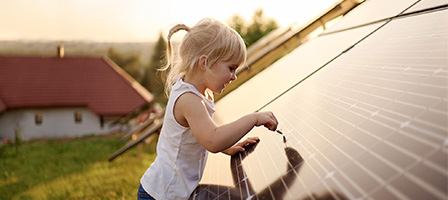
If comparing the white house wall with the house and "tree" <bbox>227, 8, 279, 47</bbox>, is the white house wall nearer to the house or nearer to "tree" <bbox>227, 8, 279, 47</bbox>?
the house

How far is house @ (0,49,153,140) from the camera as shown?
2809 cm

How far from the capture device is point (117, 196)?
14.2 ft

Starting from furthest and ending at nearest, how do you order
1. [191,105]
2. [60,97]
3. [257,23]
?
[257,23], [60,97], [191,105]

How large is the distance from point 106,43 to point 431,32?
407 ft

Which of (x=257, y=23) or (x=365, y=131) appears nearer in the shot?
(x=365, y=131)

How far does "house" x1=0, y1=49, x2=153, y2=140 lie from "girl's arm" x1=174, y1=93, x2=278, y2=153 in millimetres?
27506

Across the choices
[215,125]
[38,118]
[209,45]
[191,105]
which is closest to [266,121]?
[215,125]

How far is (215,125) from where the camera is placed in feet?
5.06

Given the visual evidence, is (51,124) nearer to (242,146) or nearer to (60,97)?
(60,97)

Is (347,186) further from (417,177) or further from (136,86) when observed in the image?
(136,86)

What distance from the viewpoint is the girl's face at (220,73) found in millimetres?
1717

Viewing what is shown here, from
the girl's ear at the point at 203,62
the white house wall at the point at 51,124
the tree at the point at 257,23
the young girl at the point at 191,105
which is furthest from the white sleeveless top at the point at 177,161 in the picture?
the tree at the point at 257,23

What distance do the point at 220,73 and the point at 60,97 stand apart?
29.0 metres

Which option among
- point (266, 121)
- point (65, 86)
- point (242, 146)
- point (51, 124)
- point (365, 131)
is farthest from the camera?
point (65, 86)
